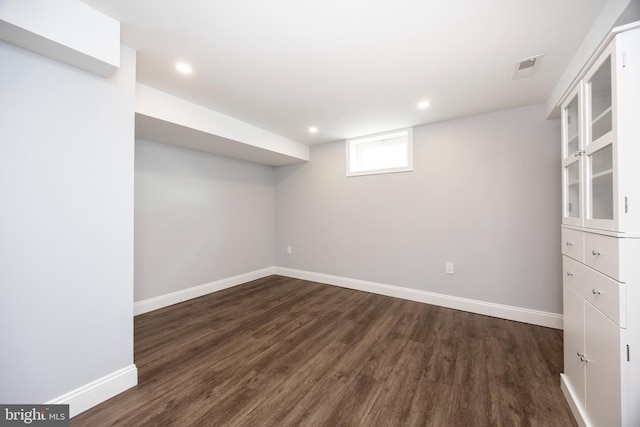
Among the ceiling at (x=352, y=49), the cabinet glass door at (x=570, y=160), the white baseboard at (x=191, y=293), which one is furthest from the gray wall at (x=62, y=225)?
the cabinet glass door at (x=570, y=160)

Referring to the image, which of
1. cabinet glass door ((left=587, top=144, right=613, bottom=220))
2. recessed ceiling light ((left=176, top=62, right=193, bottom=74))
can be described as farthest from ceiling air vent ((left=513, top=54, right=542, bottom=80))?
recessed ceiling light ((left=176, top=62, right=193, bottom=74))

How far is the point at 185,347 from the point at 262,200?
8.72 feet

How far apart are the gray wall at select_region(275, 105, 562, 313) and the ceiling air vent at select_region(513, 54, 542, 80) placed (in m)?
0.77

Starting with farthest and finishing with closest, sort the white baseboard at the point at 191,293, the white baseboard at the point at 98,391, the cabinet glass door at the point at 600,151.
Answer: the white baseboard at the point at 191,293 < the white baseboard at the point at 98,391 < the cabinet glass door at the point at 600,151

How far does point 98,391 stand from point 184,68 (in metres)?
2.35

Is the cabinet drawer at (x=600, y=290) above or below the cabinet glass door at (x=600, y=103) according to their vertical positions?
below

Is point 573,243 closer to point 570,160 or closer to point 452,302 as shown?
point 570,160

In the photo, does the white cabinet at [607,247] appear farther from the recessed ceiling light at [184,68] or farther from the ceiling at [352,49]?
the recessed ceiling light at [184,68]

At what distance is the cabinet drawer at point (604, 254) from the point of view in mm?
1015

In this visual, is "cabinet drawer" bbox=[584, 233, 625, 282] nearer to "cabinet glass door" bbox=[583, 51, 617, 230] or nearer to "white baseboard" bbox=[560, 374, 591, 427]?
"cabinet glass door" bbox=[583, 51, 617, 230]

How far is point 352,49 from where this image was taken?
1.65 m

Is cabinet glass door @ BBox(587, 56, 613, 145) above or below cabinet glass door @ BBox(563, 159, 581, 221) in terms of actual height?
above

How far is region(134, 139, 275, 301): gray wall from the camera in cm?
280

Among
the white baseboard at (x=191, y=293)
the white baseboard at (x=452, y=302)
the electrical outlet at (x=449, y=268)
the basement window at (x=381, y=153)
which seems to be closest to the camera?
the white baseboard at (x=452, y=302)
